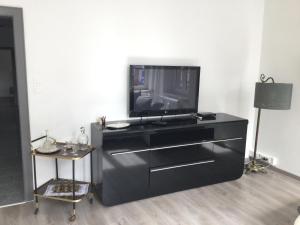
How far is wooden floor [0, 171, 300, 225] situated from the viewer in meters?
2.61

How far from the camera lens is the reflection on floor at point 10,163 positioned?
9.81ft

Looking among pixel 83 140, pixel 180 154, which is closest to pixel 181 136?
pixel 180 154

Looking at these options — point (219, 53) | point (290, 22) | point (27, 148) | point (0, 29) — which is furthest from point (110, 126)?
point (0, 29)

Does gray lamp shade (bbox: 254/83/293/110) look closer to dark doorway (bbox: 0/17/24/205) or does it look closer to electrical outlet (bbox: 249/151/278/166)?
electrical outlet (bbox: 249/151/278/166)

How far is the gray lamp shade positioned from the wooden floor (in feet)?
3.36

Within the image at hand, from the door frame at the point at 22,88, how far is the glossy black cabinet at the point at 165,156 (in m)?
0.67

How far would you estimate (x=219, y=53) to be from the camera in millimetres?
3732

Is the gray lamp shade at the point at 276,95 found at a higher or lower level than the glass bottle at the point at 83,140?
higher

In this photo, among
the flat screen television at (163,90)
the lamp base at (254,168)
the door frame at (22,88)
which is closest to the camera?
the door frame at (22,88)

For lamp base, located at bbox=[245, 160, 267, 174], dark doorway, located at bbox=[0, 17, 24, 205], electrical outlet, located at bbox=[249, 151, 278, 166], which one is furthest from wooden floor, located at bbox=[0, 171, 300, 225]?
electrical outlet, located at bbox=[249, 151, 278, 166]

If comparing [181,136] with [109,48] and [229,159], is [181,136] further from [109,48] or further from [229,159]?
[109,48]

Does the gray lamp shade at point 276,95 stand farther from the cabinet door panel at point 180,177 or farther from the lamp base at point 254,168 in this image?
the cabinet door panel at point 180,177

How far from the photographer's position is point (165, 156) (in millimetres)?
3039

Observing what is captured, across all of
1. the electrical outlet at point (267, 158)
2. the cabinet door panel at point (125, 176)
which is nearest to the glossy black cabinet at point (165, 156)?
the cabinet door panel at point (125, 176)
